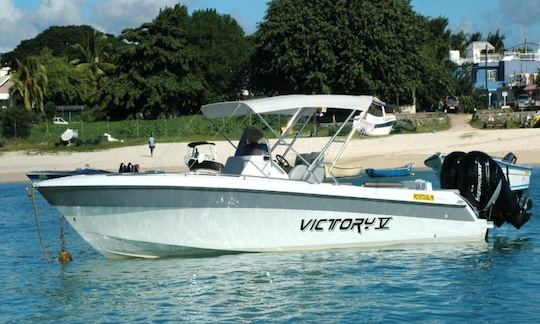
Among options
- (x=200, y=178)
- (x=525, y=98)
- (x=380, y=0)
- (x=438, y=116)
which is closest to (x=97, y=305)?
(x=200, y=178)

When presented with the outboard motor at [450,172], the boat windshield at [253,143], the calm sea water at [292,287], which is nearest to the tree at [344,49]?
the outboard motor at [450,172]

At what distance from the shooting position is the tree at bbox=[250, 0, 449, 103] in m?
59.2

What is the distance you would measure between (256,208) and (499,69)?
77.5m

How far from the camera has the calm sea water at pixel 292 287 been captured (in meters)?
12.0

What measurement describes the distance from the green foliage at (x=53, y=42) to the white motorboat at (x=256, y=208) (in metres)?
98.9

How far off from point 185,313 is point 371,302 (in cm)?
253

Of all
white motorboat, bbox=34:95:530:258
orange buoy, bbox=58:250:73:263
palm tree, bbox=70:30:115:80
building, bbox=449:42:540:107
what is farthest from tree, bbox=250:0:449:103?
white motorboat, bbox=34:95:530:258

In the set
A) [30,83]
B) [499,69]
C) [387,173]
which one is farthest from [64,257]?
[499,69]

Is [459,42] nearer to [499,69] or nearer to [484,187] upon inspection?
[499,69]

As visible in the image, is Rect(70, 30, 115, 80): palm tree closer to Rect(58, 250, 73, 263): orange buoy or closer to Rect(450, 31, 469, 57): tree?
Rect(450, 31, 469, 57): tree

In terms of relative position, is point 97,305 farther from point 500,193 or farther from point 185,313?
point 500,193

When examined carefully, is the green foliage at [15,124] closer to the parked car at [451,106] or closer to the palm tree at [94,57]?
the palm tree at [94,57]

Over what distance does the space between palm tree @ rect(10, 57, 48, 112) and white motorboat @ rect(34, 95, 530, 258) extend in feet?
197

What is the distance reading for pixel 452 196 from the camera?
15.4m
